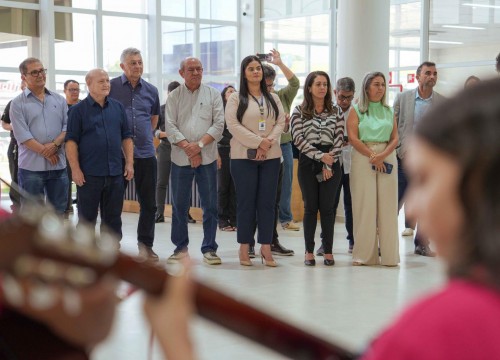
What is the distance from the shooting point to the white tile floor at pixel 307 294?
12.8ft

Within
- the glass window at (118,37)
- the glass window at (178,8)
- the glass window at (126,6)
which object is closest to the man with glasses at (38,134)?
the glass window at (118,37)

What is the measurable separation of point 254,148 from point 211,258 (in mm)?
986

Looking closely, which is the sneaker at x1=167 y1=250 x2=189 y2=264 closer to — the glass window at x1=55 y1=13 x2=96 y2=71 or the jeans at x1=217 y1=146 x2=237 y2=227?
the jeans at x1=217 y1=146 x2=237 y2=227

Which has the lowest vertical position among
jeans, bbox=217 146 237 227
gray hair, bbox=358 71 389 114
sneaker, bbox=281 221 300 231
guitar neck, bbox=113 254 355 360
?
sneaker, bbox=281 221 300 231

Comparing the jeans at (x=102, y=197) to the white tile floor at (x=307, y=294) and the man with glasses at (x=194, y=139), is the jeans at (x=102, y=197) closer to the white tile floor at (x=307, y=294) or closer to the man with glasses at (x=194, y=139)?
the man with glasses at (x=194, y=139)

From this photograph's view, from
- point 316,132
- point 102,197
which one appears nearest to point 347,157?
point 316,132

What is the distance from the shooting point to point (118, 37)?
49.0 feet

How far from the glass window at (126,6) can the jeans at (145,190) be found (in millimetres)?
9240

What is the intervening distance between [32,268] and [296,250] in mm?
6435

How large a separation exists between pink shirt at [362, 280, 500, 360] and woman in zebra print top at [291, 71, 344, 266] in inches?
210

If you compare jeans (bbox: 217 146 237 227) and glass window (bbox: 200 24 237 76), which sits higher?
glass window (bbox: 200 24 237 76)

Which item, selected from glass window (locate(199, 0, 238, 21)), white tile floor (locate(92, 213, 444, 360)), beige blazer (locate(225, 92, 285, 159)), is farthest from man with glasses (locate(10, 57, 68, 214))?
glass window (locate(199, 0, 238, 21))

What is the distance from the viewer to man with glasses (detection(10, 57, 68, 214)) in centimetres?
602

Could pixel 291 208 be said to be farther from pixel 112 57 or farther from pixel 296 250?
pixel 112 57
